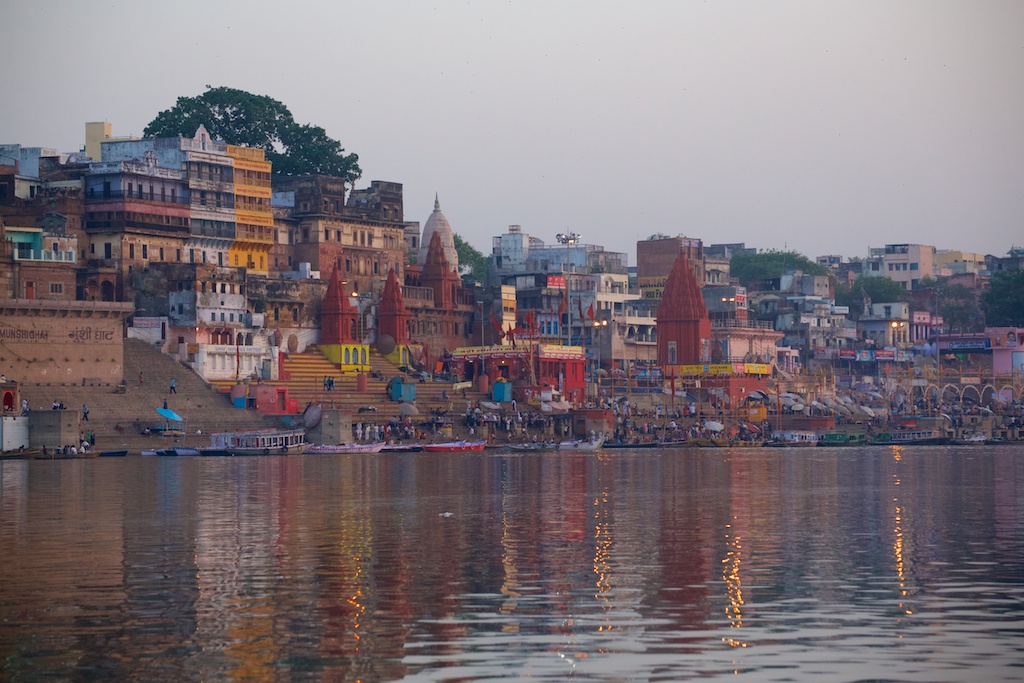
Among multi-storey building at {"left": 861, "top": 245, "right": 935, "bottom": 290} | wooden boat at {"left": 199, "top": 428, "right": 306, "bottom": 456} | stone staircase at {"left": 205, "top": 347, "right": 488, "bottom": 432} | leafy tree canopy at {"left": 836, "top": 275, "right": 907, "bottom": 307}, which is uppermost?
multi-storey building at {"left": 861, "top": 245, "right": 935, "bottom": 290}

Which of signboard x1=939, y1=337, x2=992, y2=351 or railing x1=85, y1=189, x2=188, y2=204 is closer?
railing x1=85, y1=189, x2=188, y2=204

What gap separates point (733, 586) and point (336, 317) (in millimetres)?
66193

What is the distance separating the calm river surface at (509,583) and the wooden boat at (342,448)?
80.5ft

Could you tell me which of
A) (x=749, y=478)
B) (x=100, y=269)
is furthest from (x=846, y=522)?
(x=100, y=269)

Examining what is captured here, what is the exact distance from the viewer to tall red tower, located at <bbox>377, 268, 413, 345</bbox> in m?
94.4

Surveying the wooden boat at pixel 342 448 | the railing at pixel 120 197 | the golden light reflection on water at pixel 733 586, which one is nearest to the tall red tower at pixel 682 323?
the railing at pixel 120 197

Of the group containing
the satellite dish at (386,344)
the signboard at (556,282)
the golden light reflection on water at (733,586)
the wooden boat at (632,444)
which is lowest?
the golden light reflection on water at (733,586)

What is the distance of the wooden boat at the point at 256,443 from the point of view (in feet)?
233

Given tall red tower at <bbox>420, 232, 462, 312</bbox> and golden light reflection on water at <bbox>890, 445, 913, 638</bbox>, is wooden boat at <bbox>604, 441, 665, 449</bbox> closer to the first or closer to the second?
tall red tower at <bbox>420, 232, 462, 312</bbox>

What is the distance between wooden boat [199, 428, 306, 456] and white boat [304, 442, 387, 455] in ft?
1.50

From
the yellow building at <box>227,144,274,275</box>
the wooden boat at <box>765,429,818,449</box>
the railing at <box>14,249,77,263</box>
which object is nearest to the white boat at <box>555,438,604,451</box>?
the wooden boat at <box>765,429,818,449</box>

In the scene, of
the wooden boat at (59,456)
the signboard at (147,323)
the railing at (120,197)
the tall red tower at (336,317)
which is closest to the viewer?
the wooden boat at (59,456)

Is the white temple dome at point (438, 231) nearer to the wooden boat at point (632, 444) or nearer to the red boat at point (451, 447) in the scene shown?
the wooden boat at point (632, 444)

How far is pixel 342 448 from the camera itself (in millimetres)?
74375
